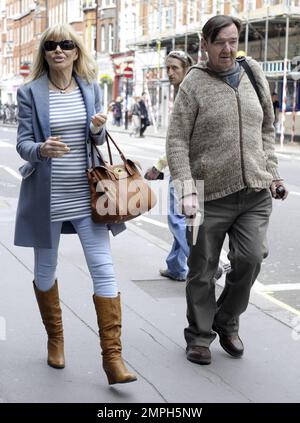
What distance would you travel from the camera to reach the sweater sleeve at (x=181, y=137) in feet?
13.9

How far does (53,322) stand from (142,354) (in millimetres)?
570

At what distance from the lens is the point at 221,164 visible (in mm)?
4254

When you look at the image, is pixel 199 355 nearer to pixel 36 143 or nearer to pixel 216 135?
pixel 216 135

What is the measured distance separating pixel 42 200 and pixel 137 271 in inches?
116

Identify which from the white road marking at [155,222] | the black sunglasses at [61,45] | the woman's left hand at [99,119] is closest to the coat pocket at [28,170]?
the woman's left hand at [99,119]

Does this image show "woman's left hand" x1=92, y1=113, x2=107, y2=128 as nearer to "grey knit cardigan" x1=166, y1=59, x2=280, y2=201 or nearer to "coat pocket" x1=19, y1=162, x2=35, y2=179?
"coat pocket" x1=19, y1=162, x2=35, y2=179

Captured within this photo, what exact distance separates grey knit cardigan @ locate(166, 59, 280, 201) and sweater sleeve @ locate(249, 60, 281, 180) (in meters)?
0.02

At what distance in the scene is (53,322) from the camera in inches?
169

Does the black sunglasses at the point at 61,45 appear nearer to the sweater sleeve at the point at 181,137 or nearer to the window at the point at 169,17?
the sweater sleeve at the point at 181,137

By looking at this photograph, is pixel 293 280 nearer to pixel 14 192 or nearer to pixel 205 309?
pixel 205 309

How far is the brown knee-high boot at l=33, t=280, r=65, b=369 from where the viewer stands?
14.0 feet

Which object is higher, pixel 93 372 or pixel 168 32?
pixel 168 32

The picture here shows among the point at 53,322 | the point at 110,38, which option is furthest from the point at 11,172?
the point at 110,38

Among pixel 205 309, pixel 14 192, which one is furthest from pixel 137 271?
pixel 14 192
